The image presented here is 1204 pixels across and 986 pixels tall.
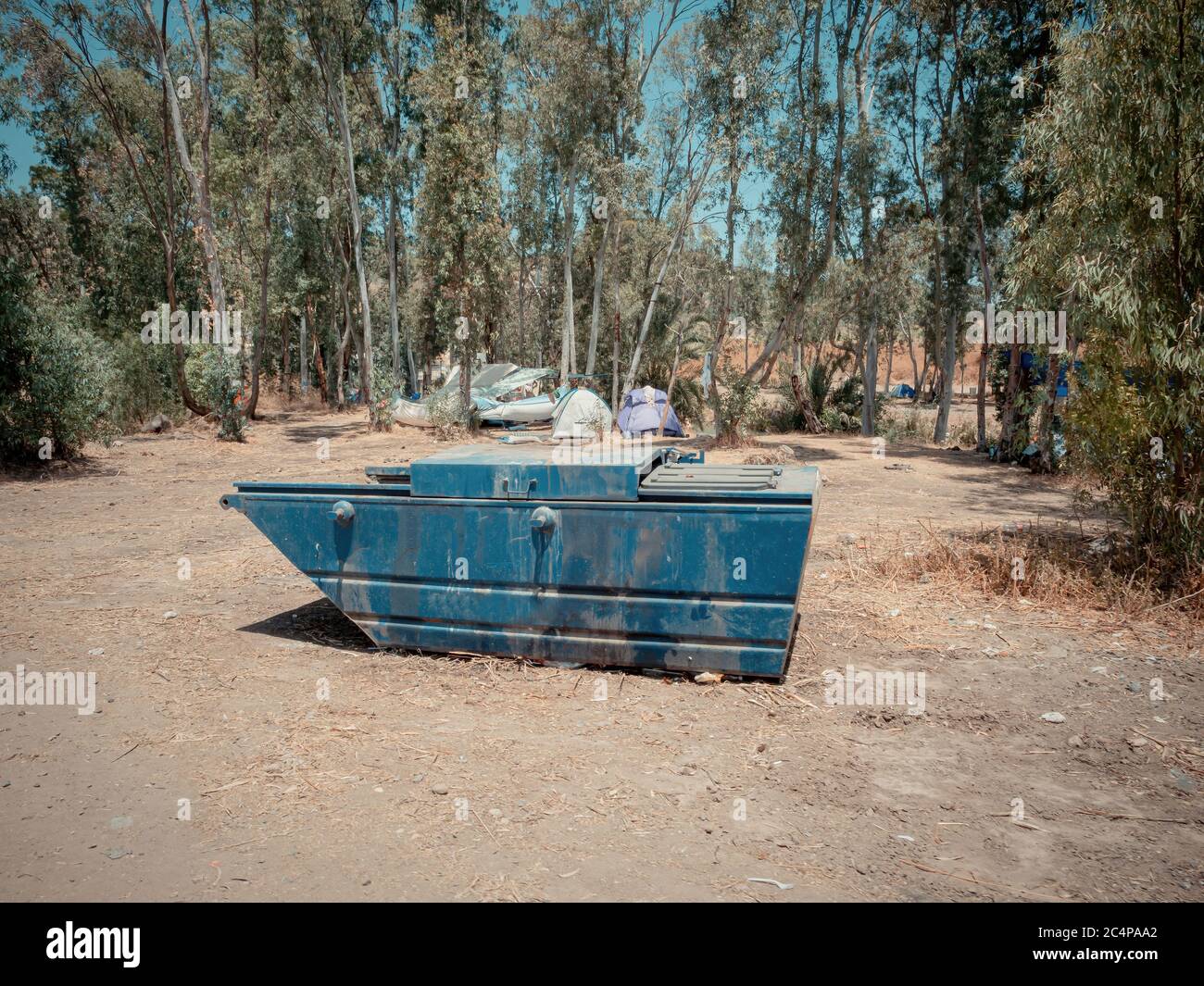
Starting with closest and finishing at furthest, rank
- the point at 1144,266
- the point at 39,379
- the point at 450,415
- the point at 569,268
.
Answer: the point at 1144,266 < the point at 39,379 < the point at 450,415 < the point at 569,268

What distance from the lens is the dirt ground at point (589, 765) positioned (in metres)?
3.00

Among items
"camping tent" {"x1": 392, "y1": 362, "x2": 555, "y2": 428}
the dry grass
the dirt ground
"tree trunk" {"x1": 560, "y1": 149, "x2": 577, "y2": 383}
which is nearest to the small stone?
the dirt ground

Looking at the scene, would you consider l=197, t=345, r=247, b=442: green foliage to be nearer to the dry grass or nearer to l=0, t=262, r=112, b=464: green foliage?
l=0, t=262, r=112, b=464: green foliage

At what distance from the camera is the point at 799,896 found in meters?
2.88

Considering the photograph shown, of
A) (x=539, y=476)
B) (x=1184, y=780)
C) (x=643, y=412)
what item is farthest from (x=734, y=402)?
(x=1184, y=780)

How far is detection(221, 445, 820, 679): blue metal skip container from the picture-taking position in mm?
4465

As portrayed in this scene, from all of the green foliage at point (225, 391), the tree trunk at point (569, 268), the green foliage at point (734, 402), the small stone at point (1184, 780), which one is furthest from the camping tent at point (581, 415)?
the small stone at point (1184, 780)

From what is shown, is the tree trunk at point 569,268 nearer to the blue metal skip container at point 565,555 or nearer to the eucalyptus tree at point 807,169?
the eucalyptus tree at point 807,169

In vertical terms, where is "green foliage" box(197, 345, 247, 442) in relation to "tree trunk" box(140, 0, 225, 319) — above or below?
below

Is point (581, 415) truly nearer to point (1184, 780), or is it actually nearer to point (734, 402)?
point (734, 402)

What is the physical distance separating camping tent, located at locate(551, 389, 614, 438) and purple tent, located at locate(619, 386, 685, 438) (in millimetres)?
525

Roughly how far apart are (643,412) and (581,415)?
180 centimetres

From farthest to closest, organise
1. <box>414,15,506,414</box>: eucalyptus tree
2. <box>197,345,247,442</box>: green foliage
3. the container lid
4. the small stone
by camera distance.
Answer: <box>414,15,506,414</box>: eucalyptus tree < <box>197,345,247,442</box>: green foliage < the container lid < the small stone

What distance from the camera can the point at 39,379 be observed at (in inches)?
543
